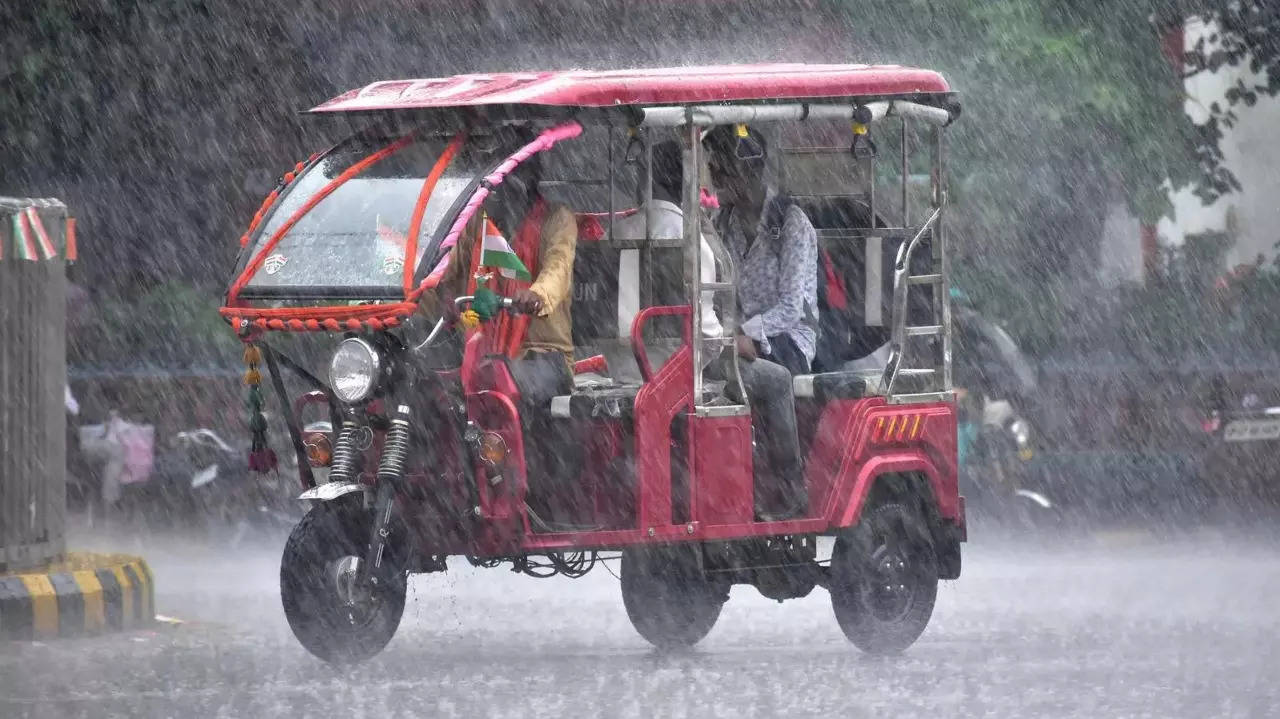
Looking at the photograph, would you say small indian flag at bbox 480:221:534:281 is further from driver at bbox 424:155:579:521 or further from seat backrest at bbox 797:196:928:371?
seat backrest at bbox 797:196:928:371

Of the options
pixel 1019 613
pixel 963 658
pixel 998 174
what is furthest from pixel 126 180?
pixel 963 658

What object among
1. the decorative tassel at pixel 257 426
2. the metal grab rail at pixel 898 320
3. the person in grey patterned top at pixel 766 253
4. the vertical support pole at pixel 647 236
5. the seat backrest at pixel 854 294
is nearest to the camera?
the decorative tassel at pixel 257 426

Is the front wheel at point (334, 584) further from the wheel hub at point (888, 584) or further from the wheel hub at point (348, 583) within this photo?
the wheel hub at point (888, 584)

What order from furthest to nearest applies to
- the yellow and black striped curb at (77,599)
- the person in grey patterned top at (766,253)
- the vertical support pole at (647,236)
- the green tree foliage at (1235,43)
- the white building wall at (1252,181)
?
the white building wall at (1252,181), the green tree foliage at (1235,43), the yellow and black striped curb at (77,599), the person in grey patterned top at (766,253), the vertical support pole at (647,236)

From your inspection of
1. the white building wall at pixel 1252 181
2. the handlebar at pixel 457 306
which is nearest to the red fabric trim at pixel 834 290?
the handlebar at pixel 457 306

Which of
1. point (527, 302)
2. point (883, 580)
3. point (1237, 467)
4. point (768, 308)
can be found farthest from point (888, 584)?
point (1237, 467)

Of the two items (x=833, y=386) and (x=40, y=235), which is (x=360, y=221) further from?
(x=40, y=235)

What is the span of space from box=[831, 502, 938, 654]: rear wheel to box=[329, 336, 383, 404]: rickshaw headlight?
7.58 ft

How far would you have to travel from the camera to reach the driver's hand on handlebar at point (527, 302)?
9253 millimetres

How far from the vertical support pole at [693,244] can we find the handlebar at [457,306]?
0.74 m

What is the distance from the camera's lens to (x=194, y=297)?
21.9 meters

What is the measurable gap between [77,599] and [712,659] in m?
3.12

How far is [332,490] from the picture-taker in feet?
30.1

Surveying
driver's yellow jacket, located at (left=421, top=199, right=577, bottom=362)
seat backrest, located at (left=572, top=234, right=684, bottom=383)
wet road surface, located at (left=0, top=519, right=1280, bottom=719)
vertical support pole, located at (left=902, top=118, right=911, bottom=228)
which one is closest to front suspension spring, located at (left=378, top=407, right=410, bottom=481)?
driver's yellow jacket, located at (left=421, top=199, right=577, bottom=362)
